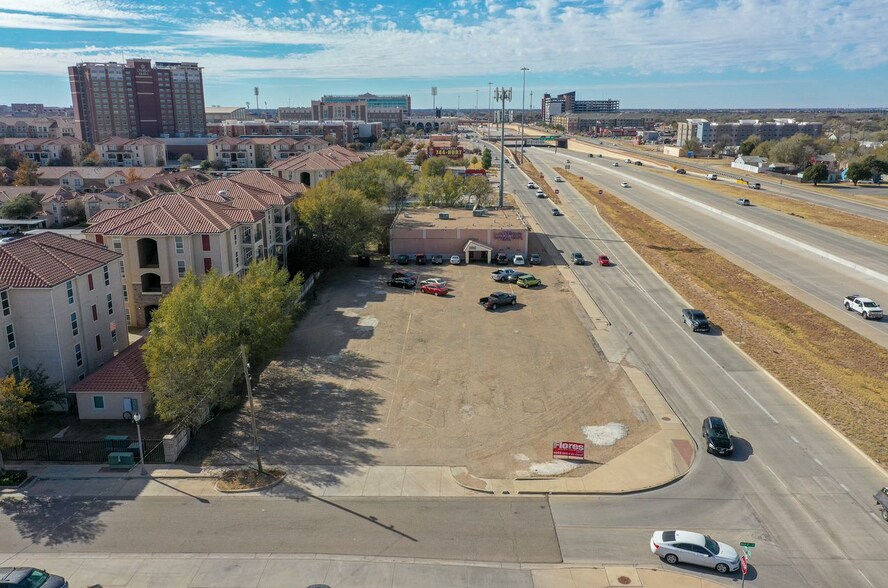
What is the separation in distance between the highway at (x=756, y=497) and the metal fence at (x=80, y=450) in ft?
64.4

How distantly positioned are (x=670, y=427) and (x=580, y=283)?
30083 mm

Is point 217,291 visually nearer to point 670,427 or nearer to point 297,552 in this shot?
point 297,552

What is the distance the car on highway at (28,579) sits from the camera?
20141mm

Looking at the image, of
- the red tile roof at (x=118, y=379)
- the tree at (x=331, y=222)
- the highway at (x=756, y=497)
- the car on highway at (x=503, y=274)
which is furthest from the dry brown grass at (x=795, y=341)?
the red tile roof at (x=118, y=379)

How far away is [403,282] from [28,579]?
4223 cm

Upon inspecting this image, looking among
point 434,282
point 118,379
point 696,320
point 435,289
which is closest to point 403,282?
point 434,282

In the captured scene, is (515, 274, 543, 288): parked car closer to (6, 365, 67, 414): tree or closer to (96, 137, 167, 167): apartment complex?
(6, 365, 67, 414): tree

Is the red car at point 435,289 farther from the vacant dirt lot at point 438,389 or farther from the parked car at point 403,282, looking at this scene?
the vacant dirt lot at point 438,389

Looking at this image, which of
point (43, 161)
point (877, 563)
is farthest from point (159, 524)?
point (43, 161)

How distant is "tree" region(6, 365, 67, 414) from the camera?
33000 mm

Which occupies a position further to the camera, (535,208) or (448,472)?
(535,208)

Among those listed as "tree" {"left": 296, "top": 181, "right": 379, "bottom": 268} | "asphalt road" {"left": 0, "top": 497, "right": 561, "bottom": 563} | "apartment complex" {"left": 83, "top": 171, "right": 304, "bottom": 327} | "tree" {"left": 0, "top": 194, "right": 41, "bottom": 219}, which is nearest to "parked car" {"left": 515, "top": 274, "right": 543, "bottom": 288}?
"tree" {"left": 296, "top": 181, "right": 379, "bottom": 268}

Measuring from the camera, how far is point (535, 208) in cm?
10525

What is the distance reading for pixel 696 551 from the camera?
22328 millimetres
